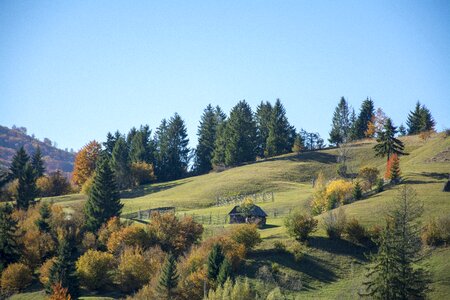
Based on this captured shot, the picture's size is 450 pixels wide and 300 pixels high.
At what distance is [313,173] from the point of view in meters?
120

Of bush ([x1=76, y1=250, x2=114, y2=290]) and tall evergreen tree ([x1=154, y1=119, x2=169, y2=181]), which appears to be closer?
bush ([x1=76, y1=250, x2=114, y2=290])

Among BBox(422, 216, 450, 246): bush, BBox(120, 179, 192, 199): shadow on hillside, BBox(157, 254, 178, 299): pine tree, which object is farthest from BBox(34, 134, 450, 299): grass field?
BBox(157, 254, 178, 299): pine tree

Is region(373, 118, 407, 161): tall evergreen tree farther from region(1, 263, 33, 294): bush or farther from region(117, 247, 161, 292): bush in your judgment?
region(1, 263, 33, 294): bush

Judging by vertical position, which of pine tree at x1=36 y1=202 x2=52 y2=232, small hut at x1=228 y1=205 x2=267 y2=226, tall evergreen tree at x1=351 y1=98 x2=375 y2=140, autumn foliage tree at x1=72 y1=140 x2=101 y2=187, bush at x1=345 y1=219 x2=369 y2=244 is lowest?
bush at x1=345 y1=219 x2=369 y2=244

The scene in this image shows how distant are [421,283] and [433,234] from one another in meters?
15.4

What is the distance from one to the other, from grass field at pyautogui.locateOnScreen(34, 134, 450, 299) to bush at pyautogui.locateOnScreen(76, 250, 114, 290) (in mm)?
6681

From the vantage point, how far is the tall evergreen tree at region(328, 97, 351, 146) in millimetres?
146500

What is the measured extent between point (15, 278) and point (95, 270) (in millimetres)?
9973

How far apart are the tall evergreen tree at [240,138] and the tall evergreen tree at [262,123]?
4.54 metres

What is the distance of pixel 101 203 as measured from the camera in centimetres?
8462

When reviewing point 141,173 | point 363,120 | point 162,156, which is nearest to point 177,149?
point 162,156

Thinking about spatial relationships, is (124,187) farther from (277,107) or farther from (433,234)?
(433,234)

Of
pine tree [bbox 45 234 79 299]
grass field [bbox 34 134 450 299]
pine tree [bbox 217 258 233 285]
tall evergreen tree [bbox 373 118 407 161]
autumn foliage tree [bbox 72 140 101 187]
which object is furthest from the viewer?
autumn foliage tree [bbox 72 140 101 187]

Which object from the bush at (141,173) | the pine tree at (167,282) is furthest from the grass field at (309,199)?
the pine tree at (167,282)
